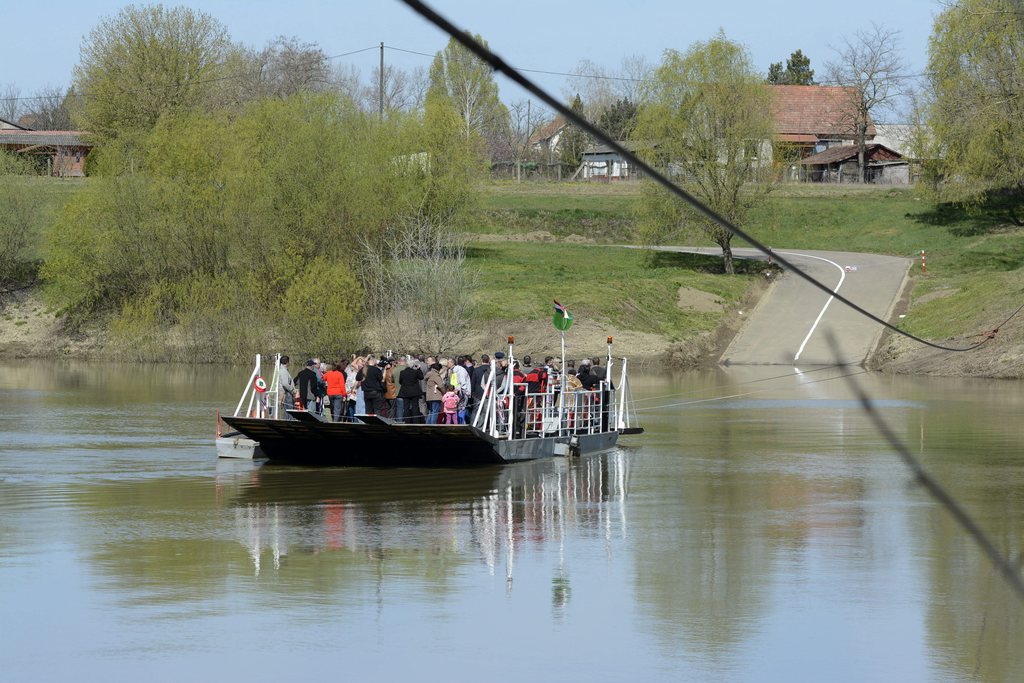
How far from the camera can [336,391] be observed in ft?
82.5

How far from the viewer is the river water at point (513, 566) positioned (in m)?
11.7

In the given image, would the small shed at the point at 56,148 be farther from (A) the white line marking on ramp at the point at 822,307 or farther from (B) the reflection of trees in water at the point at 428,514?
(B) the reflection of trees in water at the point at 428,514

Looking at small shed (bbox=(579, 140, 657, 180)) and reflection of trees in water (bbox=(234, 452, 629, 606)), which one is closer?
reflection of trees in water (bbox=(234, 452, 629, 606))

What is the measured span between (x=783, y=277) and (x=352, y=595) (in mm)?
53350

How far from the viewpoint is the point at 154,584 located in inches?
558

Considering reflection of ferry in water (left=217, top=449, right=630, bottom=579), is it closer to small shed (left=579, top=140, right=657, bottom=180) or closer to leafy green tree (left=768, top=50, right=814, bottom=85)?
small shed (left=579, top=140, right=657, bottom=180)

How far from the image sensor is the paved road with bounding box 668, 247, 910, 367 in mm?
51125

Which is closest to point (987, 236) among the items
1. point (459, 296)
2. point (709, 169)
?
point (709, 169)

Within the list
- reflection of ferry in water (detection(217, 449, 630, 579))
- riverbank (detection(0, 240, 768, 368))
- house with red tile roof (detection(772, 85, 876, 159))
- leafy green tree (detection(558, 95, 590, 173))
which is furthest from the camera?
leafy green tree (detection(558, 95, 590, 173))

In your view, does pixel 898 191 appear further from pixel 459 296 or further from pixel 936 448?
pixel 936 448

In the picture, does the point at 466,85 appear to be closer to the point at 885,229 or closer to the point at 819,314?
the point at 885,229

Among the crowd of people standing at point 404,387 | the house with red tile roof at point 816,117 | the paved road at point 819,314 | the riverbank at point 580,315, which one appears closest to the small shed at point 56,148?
the riverbank at point 580,315

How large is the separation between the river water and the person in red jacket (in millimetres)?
1898

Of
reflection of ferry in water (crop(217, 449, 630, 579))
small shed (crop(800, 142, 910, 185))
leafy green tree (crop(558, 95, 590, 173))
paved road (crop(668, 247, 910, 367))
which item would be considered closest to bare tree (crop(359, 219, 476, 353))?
paved road (crop(668, 247, 910, 367))
